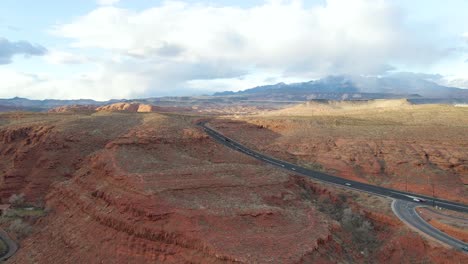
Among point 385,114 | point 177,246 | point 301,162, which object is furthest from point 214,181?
point 385,114

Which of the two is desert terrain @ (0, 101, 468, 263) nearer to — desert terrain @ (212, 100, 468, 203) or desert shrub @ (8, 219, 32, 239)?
desert shrub @ (8, 219, 32, 239)

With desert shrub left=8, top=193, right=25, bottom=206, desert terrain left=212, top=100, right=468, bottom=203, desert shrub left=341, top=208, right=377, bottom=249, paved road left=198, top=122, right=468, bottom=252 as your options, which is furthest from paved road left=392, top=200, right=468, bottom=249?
desert shrub left=8, top=193, right=25, bottom=206

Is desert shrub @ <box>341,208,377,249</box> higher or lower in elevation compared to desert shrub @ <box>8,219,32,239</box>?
lower

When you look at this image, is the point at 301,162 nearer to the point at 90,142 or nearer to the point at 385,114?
the point at 90,142

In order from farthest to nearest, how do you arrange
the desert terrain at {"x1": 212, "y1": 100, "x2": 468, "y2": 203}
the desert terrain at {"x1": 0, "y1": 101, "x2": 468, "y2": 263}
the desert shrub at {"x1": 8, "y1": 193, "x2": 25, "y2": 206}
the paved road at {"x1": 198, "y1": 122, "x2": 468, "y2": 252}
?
the desert terrain at {"x1": 212, "y1": 100, "x2": 468, "y2": 203} < the paved road at {"x1": 198, "y1": 122, "x2": 468, "y2": 252} < the desert shrub at {"x1": 8, "y1": 193, "x2": 25, "y2": 206} < the desert terrain at {"x1": 0, "y1": 101, "x2": 468, "y2": 263}

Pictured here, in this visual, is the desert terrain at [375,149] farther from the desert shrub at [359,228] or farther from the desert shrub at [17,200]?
the desert shrub at [17,200]

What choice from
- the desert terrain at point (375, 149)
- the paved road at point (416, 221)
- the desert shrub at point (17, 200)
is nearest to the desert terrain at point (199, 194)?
the desert terrain at point (375, 149)

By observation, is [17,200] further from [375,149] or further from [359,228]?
[375,149]
